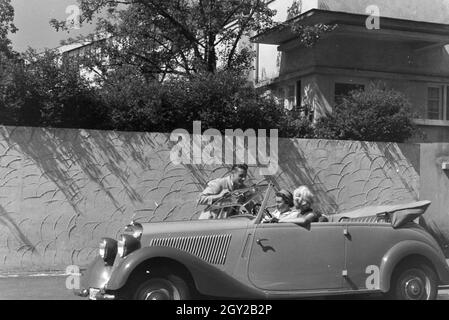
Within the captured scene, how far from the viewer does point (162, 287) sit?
541 centimetres

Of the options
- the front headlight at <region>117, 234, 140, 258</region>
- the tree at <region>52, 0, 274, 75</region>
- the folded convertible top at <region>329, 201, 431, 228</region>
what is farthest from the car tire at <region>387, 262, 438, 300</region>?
the tree at <region>52, 0, 274, 75</region>

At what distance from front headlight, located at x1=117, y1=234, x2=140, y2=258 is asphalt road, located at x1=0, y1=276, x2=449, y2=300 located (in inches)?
70.3

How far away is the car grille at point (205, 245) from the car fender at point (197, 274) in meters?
0.18

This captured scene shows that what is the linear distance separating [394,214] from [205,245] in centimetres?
229

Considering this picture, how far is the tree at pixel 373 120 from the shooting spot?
11.3 meters

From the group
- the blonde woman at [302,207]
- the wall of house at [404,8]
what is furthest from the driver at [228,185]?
the wall of house at [404,8]

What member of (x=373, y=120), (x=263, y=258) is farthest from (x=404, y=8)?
(x=263, y=258)

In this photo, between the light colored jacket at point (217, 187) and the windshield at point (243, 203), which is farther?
the light colored jacket at point (217, 187)

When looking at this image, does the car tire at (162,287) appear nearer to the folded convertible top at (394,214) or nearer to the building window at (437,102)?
the folded convertible top at (394,214)

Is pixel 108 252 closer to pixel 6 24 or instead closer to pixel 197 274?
pixel 197 274

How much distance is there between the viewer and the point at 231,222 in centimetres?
600

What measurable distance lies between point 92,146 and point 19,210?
1.49m

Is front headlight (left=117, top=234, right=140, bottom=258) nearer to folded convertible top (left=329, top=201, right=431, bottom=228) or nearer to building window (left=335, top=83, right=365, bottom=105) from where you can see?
folded convertible top (left=329, top=201, right=431, bottom=228)

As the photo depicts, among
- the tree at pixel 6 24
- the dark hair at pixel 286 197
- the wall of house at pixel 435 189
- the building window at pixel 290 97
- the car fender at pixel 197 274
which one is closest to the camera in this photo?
the car fender at pixel 197 274
